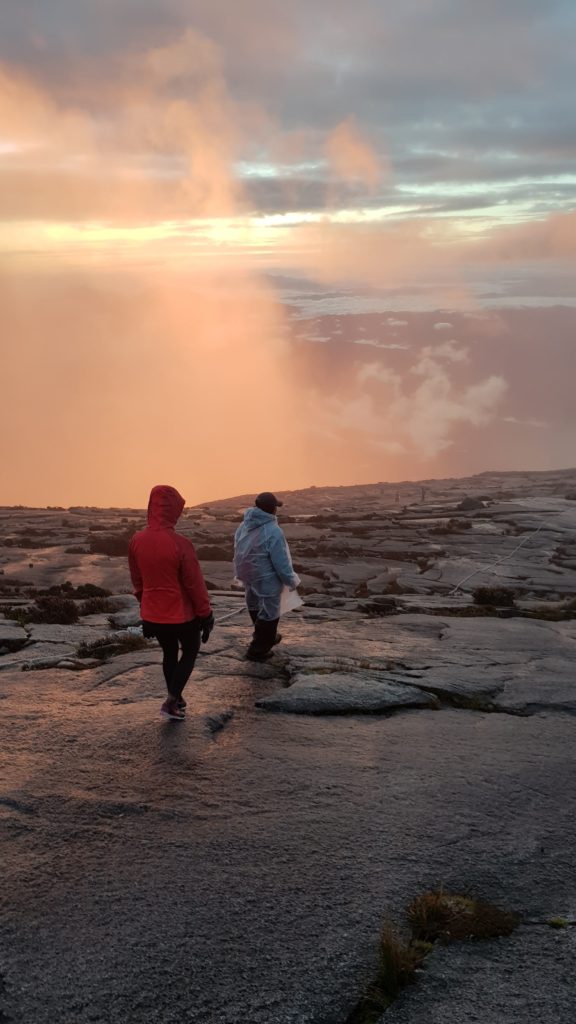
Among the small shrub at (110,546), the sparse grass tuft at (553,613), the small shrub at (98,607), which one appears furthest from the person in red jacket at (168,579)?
the small shrub at (110,546)

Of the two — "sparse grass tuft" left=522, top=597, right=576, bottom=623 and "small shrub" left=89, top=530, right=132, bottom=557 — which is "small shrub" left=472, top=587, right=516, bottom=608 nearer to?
"sparse grass tuft" left=522, top=597, right=576, bottom=623

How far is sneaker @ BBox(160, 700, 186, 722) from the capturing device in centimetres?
894

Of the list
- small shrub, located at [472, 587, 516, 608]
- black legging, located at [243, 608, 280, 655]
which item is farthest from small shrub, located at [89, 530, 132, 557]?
black legging, located at [243, 608, 280, 655]

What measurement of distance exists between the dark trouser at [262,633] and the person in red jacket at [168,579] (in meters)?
2.70

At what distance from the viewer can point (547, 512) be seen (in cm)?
4119

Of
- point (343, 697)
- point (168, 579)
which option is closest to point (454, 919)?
point (168, 579)

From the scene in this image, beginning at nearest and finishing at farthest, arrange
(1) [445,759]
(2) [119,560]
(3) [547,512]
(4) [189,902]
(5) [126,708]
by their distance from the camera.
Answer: (4) [189,902] < (1) [445,759] < (5) [126,708] < (2) [119,560] < (3) [547,512]

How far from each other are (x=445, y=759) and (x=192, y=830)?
2959 millimetres

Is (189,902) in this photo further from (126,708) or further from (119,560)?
(119,560)

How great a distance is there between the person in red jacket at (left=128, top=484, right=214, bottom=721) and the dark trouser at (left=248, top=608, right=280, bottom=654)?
106 inches

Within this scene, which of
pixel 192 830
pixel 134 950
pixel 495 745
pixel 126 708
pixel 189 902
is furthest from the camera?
pixel 126 708

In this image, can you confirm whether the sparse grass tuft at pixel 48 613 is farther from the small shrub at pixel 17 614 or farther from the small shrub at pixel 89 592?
the small shrub at pixel 89 592

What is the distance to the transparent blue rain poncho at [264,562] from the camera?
11.3 metres

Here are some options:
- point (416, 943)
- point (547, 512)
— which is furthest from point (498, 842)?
point (547, 512)
